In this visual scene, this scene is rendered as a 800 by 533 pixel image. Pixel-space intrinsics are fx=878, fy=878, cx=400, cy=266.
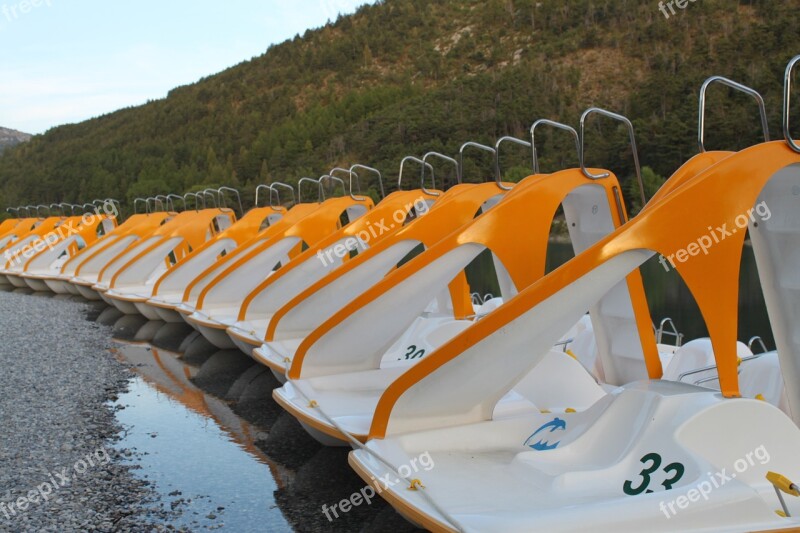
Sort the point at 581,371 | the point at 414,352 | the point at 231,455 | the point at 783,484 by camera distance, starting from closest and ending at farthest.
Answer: the point at 783,484, the point at 581,371, the point at 231,455, the point at 414,352

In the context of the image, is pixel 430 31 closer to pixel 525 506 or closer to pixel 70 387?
pixel 70 387

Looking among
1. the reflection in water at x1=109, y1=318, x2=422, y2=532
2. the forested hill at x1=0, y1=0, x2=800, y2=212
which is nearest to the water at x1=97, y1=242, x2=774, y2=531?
the reflection in water at x1=109, y1=318, x2=422, y2=532

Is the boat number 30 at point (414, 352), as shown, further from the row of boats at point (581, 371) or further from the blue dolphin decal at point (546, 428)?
the blue dolphin decal at point (546, 428)

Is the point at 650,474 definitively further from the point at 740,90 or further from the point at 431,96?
the point at 431,96

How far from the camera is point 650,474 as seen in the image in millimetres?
3855

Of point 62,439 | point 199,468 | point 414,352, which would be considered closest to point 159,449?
point 199,468

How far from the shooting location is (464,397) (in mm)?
4879

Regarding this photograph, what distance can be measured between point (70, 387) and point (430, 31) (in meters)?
55.8

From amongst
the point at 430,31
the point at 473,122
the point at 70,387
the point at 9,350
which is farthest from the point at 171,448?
the point at 430,31

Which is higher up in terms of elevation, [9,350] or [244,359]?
[9,350]

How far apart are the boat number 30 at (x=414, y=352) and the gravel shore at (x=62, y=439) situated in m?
2.40

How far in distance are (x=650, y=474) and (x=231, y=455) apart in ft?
11.2

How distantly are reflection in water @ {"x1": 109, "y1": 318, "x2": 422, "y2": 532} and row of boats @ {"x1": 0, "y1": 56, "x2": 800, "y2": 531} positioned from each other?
373 millimetres

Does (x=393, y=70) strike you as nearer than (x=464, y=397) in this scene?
No
